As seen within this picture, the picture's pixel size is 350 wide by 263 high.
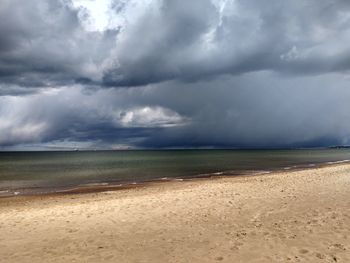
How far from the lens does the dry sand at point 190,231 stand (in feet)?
32.6

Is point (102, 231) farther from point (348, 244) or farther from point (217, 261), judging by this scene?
point (348, 244)

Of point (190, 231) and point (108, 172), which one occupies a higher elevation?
point (190, 231)

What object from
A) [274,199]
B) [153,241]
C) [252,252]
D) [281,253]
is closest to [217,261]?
[252,252]

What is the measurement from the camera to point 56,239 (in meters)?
12.5

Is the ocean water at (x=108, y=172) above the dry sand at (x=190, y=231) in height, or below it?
below

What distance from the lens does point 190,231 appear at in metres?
12.8

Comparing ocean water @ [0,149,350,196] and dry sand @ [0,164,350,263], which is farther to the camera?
ocean water @ [0,149,350,196]

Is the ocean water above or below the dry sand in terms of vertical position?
below

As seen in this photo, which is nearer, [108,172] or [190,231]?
[190,231]

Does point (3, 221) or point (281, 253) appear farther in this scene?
point (3, 221)

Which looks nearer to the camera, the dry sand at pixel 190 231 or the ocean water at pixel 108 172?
the dry sand at pixel 190 231

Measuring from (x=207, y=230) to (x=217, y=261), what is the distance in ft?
11.6

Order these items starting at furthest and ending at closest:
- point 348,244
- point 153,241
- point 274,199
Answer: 1. point 274,199
2. point 153,241
3. point 348,244

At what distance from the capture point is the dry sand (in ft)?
32.6
